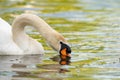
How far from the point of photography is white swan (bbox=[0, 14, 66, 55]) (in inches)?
555

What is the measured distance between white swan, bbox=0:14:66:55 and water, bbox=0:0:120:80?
0.99 ft

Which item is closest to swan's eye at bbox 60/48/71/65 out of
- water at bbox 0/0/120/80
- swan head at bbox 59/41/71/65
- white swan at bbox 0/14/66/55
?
swan head at bbox 59/41/71/65

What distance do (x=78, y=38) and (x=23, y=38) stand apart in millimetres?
1964

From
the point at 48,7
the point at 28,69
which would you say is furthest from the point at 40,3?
the point at 28,69

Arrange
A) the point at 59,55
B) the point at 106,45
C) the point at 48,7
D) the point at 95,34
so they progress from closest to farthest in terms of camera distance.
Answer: the point at 59,55 → the point at 106,45 → the point at 95,34 → the point at 48,7

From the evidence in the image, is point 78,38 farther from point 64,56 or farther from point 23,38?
point 64,56

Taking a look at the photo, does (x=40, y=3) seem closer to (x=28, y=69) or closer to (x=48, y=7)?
(x=48, y=7)

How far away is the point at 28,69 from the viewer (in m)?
12.4

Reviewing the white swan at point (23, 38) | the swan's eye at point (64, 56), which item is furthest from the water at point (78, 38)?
the white swan at point (23, 38)

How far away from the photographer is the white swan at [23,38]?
555 inches

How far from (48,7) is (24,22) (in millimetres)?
8667

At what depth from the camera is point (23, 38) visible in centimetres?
1445

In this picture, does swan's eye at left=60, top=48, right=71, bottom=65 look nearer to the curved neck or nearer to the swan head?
the swan head

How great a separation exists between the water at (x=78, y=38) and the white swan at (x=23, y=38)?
30 centimetres
